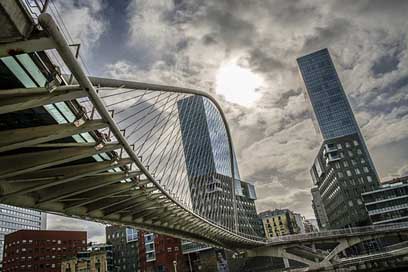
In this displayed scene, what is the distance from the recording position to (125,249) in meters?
97.4

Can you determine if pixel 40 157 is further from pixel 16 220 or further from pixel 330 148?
pixel 16 220

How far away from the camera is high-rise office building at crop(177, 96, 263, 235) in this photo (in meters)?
95.7

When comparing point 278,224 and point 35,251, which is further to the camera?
point 278,224

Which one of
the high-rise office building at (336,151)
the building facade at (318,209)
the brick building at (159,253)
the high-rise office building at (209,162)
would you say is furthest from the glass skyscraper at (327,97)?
the brick building at (159,253)

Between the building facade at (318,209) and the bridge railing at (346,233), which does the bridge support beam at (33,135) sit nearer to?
the bridge railing at (346,233)

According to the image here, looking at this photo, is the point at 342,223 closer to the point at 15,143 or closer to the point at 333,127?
the point at 333,127

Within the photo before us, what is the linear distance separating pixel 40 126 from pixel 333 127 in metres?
127

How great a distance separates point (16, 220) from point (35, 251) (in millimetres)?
58428

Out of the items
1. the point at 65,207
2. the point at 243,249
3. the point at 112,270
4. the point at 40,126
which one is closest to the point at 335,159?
the point at 243,249

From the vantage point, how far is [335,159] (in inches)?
3472

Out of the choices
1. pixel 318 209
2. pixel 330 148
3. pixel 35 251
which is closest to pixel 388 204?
pixel 330 148

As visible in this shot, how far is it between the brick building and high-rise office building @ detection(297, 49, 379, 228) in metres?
47.9

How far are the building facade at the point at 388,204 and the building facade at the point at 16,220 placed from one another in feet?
445

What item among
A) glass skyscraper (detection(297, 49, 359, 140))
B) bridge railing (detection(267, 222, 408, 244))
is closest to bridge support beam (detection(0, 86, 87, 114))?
bridge railing (detection(267, 222, 408, 244))
